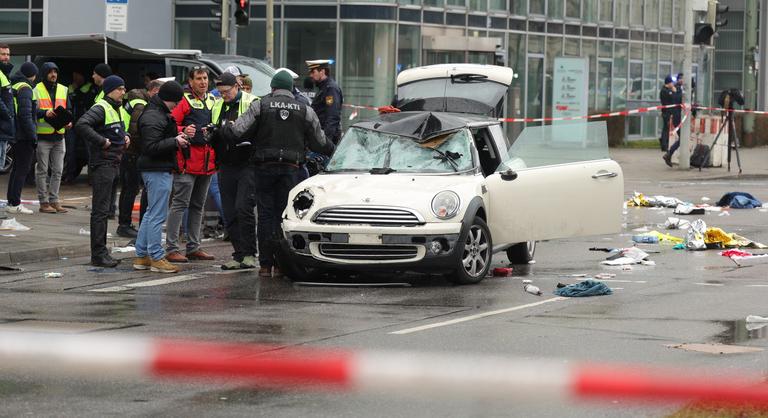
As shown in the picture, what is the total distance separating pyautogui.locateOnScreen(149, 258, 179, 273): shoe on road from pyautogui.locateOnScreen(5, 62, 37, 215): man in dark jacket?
16.4ft

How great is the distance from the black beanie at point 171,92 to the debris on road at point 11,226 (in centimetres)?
395

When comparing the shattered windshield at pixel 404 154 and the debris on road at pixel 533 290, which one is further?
the shattered windshield at pixel 404 154

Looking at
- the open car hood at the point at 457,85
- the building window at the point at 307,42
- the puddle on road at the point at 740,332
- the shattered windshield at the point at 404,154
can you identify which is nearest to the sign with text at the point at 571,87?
the building window at the point at 307,42

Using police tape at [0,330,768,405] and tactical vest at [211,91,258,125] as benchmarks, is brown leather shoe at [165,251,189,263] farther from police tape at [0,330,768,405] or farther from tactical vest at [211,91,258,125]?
police tape at [0,330,768,405]

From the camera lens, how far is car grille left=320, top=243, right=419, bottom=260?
1287cm

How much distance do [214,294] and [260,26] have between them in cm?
2605

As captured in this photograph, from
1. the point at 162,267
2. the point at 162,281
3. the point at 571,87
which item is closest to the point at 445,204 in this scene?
the point at 162,281

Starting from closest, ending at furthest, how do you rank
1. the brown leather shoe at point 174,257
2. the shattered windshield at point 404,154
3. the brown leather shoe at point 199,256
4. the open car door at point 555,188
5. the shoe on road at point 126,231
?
the shattered windshield at point 404,154 < the open car door at point 555,188 < the brown leather shoe at point 174,257 < the brown leather shoe at point 199,256 < the shoe on road at point 126,231

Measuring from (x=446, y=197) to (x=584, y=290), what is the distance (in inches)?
59.2

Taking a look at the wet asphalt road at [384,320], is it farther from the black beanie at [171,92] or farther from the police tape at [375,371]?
the black beanie at [171,92]

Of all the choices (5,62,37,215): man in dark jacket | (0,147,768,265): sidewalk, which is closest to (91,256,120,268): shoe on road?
(0,147,768,265): sidewalk

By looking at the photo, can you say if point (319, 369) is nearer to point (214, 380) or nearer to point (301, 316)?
point (214, 380)

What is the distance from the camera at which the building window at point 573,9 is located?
142ft

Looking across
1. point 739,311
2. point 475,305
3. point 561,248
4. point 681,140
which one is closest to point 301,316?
point 475,305
